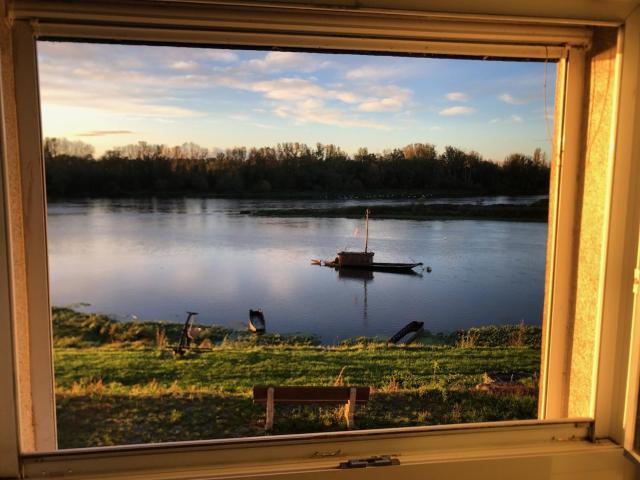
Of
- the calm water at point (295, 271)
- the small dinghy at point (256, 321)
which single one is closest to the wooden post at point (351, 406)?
the calm water at point (295, 271)

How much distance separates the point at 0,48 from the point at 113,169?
0.66 metres

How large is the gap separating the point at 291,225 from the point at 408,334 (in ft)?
2.35

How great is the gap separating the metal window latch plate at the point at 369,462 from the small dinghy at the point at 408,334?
0.92m

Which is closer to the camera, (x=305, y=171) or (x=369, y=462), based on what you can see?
(x=369, y=462)

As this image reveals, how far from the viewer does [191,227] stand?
1.80 metres

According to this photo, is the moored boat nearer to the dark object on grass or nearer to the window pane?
the window pane

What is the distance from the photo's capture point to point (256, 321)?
6.17 ft

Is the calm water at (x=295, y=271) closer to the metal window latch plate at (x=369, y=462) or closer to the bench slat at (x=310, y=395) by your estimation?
the bench slat at (x=310, y=395)

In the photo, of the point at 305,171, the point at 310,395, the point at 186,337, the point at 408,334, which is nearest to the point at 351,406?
the point at 310,395

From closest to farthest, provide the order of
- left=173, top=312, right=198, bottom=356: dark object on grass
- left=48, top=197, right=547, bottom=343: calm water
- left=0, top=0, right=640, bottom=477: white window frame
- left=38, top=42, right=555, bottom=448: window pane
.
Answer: left=0, top=0, right=640, bottom=477: white window frame < left=38, top=42, right=555, bottom=448: window pane < left=48, top=197, right=547, bottom=343: calm water < left=173, top=312, right=198, bottom=356: dark object on grass

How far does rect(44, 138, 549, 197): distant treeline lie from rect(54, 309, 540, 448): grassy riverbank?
0.62m

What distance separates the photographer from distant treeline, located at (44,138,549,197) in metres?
1.62

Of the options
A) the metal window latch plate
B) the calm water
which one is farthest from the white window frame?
the calm water

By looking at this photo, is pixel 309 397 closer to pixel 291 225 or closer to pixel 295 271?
pixel 295 271
